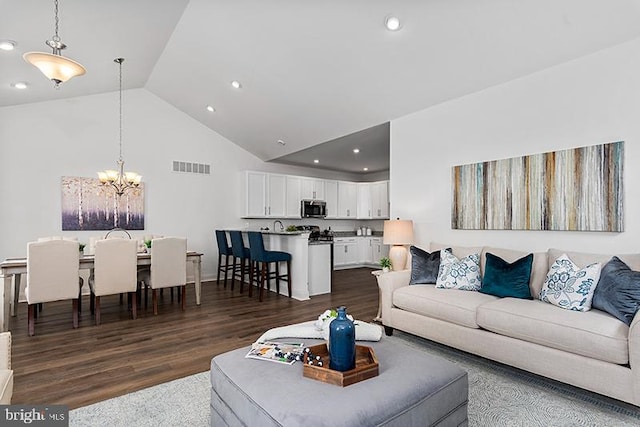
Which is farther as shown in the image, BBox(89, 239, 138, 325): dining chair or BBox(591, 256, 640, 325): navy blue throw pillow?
BBox(89, 239, 138, 325): dining chair

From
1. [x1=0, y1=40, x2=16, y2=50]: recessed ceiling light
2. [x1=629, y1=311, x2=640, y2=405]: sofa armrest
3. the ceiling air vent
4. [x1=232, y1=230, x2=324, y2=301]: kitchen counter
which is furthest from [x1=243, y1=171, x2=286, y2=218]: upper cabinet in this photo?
[x1=629, y1=311, x2=640, y2=405]: sofa armrest

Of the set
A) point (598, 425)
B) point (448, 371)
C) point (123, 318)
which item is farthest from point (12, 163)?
point (598, 425)

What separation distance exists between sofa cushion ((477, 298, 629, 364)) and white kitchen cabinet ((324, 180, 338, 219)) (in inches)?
229

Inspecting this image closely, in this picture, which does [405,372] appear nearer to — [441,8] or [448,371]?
[448,371]

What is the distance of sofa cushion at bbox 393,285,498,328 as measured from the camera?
9.45 ft

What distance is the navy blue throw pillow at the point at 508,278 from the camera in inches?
117

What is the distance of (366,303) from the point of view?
16.4ft

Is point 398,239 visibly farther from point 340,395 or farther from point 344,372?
point 340,395

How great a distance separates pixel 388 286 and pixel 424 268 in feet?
1.43

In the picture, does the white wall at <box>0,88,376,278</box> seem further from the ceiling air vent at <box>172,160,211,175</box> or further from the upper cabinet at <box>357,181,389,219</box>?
the upper cabinet at <box>357,181,389,219</box>

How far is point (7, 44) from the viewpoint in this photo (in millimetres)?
3475

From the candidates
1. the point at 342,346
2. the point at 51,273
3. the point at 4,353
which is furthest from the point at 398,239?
the point at 51,273

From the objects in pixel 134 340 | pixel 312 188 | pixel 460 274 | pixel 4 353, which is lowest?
pixel 134 340

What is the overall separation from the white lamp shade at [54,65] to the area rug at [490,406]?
239 cm
